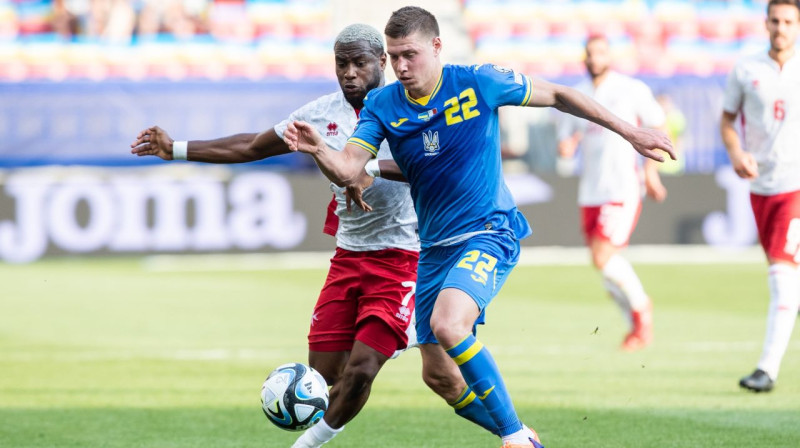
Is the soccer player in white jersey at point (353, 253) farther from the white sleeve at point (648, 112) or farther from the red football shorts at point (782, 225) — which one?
the white sleeve at point (648, 112)

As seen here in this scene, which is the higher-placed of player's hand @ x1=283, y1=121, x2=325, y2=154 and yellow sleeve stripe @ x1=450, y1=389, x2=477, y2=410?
player's hand @ x1=283, y1=121, x2=325, y2=154

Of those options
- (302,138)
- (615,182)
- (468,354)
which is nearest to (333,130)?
(302,138)

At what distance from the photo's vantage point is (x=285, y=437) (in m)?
6.67

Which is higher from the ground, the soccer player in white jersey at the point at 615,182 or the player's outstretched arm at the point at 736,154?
the player's outstretched arm at the point at 736,154

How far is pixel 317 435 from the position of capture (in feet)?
19.0

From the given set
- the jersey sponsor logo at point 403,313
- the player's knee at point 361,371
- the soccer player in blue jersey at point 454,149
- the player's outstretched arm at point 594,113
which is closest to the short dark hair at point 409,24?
the soccer player in blue jersey at point 454,149

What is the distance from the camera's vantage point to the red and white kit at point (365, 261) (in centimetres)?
591

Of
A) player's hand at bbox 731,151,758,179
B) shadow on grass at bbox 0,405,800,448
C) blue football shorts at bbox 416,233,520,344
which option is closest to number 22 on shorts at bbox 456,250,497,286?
blue football shorts at bbox 416,233,520,344

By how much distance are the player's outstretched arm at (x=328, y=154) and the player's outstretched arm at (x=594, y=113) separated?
854mm

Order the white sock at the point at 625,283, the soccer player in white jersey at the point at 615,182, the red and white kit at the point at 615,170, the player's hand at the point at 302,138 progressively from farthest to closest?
the red and white kit at the point at 615,170, the soccer player in white jersey at the point at 615,182, the white sock at the point at 625,283, the player's hand at the point at 302,138

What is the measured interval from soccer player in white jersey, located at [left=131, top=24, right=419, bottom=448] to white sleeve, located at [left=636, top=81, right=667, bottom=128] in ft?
16.7

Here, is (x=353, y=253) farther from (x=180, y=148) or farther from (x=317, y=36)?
(x=317, y=36)

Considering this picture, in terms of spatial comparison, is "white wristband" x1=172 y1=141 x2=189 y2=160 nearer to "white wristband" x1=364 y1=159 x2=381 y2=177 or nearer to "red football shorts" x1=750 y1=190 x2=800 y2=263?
"white wristband" x1=364 y1=159 x2=381 y2=177

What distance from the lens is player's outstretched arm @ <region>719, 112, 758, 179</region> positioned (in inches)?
312
